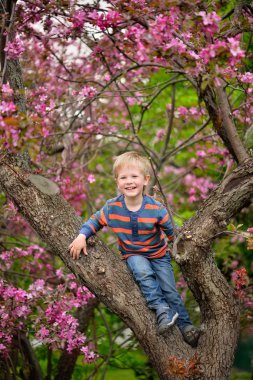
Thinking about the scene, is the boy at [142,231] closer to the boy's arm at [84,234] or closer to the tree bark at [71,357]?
the boy's arm at [84,234]

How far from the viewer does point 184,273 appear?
3.35 meters

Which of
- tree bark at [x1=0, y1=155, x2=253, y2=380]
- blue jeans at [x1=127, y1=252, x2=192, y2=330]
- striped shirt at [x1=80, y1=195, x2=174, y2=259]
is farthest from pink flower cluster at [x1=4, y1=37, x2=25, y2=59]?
blue jeans at [x1=127, y1=252, x2=192, y2=330]

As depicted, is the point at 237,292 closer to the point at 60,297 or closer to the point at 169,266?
the point at 169,266

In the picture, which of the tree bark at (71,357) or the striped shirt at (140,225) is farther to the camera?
the tree bark at (71,357)

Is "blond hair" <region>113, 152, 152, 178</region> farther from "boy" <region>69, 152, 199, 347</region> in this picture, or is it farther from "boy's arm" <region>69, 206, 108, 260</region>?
"boy's arm" <region>69, 206, 108, 260</region>

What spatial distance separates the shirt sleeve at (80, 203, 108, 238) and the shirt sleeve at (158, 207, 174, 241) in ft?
1.14

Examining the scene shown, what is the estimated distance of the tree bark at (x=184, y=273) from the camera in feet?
10.7

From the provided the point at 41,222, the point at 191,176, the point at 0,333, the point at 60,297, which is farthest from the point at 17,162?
the point at 191,176

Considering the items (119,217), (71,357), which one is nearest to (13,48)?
(119,217)

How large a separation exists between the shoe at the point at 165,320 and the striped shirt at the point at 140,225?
40 cm

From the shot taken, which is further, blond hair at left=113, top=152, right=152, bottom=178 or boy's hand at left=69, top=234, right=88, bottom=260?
blond hair at left=113, top=152, right=152, bottom=178

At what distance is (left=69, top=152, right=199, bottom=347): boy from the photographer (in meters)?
3.46

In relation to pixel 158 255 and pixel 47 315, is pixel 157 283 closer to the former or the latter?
pixel 158 255

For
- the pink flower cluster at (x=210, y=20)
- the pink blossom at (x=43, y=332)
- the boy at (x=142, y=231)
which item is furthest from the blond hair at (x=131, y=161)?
the pink blossom at (x=43, y=332)
